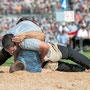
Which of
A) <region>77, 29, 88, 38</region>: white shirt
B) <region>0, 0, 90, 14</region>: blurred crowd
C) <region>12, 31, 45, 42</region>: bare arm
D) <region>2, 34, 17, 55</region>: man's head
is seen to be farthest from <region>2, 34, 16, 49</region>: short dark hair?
<region>0, 0, 90, 14</region>: blurred crowd

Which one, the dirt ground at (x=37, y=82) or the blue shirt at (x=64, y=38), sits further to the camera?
the blue shirt at (x=64, y=38)

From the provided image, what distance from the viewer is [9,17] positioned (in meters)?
23.9

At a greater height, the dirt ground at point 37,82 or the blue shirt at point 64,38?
the dirt ground at point 37,82

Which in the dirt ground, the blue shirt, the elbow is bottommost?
the blue shirt

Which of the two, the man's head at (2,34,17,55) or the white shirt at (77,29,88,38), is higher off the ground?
the man's head at (2,34,17,55)

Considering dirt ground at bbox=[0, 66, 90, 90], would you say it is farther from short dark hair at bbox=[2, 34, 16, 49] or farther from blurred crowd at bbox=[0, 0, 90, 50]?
blurred crowd at bbox=[0, 0, 90, 50]

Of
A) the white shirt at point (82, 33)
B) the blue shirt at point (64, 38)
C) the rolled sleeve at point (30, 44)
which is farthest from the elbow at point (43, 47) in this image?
the white shirt at point (82, 33)

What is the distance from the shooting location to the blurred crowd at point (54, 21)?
822 inches

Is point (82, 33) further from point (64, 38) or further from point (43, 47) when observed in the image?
point (43, 47)

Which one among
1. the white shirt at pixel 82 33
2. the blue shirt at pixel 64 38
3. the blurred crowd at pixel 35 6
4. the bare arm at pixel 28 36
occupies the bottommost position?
the blue shirt at pixel 64 38

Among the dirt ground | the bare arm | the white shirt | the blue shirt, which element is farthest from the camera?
the white shirt

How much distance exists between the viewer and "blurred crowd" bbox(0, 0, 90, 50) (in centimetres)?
2088

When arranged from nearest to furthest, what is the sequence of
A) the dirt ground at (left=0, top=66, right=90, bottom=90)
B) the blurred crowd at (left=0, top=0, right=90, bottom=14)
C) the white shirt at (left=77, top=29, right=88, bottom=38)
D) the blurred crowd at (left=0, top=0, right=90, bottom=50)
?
Result: the dirt ground at (left=0, top=66, right=90, bottom=90)
the white shirt at (left=77, top=29, right=88, bottom=38)
the blurred crowd at (left=0, top=0, right=90, bottom=50)
the blurred crowd at (left=0, top=0, right=90, bottom=14)

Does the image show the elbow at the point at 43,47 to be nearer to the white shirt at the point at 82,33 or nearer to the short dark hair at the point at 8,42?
the short dark hair at the point at 8,42
